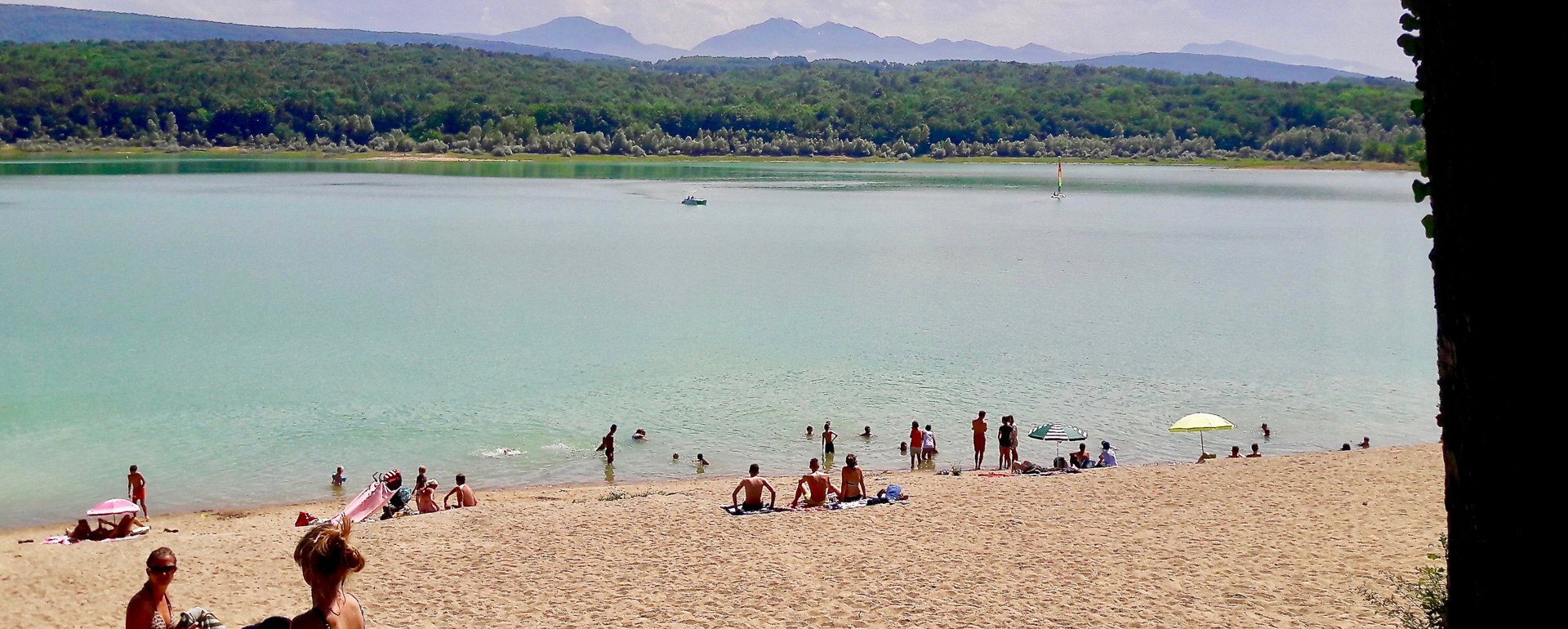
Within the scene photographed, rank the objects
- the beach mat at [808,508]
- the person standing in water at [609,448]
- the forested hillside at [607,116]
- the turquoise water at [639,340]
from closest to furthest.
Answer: the beach mat at [808,508] → the person standing in water at [609,448] → the turquoise water at [639,340] → the forested hillside at [607,116]

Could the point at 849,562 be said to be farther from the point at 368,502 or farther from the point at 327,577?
the point at 327,577

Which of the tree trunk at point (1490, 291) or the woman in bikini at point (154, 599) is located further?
the woman in bikini at point (154, 599)

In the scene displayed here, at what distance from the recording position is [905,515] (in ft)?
41.3

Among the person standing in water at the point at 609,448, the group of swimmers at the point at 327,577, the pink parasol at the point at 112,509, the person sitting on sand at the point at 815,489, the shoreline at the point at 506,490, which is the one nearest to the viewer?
the group of swimmers at the point at 327,577

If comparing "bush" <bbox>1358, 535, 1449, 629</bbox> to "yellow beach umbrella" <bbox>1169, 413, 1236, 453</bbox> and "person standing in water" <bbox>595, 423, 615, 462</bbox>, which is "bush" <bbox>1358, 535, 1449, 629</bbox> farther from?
"person standing in water" <bbox>595, 423, 615, 462</bbox>

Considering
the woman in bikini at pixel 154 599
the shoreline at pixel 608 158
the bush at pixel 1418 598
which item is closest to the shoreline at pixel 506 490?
the bush at pixel 1418 598

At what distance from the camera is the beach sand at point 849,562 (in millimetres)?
9211

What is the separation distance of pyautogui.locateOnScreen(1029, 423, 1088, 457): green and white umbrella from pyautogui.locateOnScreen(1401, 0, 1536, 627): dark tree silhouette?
15.1 m

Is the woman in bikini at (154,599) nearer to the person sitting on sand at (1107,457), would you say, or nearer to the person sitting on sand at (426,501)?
the person sitting on sand at (426,501)

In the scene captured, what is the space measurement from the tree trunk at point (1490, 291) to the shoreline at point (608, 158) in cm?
13268

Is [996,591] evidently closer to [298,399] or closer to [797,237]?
[298,399]

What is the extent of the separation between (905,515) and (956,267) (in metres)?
33.9

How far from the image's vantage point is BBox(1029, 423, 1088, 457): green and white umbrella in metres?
18.3

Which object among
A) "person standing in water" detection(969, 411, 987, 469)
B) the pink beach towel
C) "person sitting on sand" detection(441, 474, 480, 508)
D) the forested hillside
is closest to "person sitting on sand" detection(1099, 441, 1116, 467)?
"person standing in water" detection(969, 411, 987, 469)
